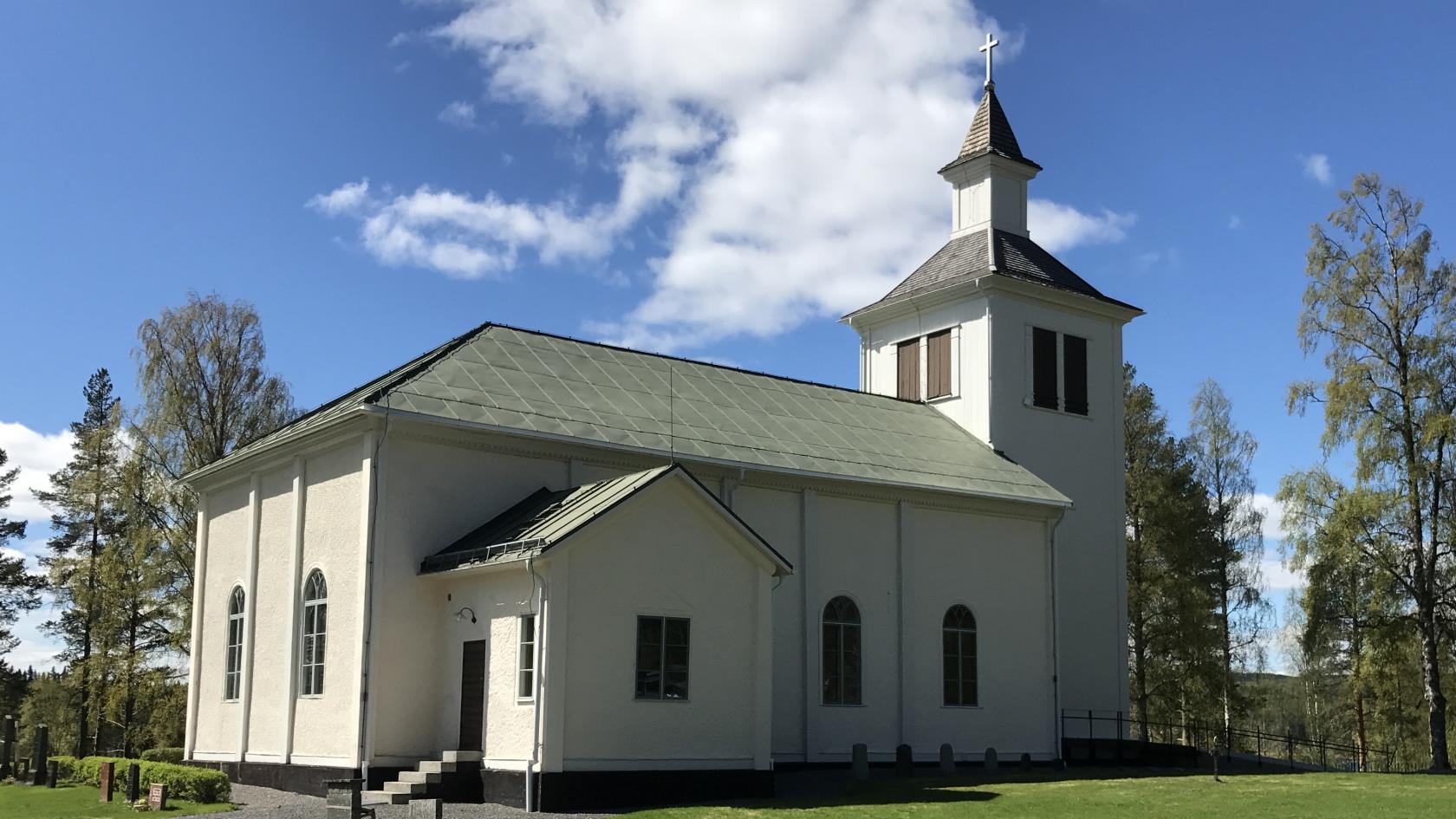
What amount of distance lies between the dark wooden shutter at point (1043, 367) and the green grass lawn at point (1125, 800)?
10.8 m

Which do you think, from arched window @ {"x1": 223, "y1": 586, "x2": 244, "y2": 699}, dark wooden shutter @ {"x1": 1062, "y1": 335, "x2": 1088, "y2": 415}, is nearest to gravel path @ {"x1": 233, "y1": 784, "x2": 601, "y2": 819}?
arched window @ {"x1": 223, "y1": 586, "x2": 244, "y2": 699}

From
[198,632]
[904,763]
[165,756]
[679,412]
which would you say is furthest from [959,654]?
[165,756]

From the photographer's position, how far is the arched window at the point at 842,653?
2630cm

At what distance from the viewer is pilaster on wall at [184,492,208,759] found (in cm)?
2664

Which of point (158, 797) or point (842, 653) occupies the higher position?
point (842, 653)

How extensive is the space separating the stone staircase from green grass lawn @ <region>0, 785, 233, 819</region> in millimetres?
2393

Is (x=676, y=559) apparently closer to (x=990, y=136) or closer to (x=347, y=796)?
(x=347, y=796)

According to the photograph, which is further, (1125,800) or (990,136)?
(990,136)

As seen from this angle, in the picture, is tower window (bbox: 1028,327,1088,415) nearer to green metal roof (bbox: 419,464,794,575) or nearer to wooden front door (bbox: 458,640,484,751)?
green metal roof (bbox: 419,464,794,575)

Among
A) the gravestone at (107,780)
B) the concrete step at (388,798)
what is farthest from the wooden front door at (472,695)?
the gravestone at (107,780)

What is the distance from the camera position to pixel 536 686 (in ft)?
65.4

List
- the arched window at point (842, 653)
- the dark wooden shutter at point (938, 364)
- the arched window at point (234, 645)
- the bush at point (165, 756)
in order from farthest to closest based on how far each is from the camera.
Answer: the dark wooden shutter at point (938, 364)
the bush at point (165, 756)
the arched window at point (842, 653)
the arched window at point (234, 645)

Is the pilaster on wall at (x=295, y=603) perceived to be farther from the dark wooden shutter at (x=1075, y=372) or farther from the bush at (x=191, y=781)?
the dark wooden shutter at (x=1075, y=372)

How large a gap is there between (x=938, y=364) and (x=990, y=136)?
21.0 ft
